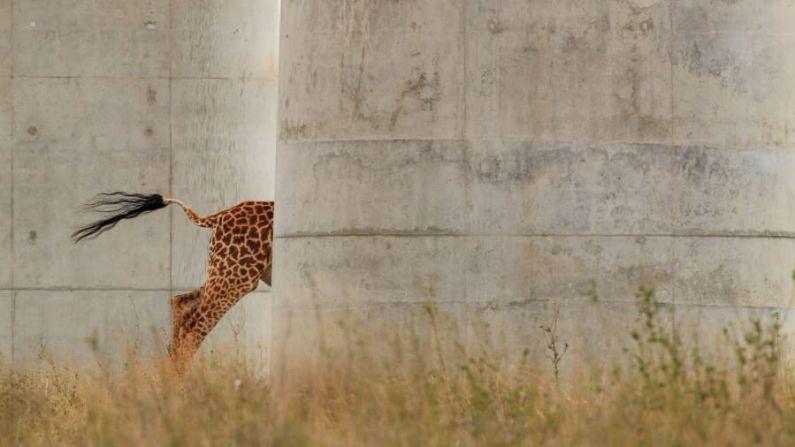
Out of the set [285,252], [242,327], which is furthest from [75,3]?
[285,252]

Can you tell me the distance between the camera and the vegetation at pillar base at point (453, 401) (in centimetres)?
699

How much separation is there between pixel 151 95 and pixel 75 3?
975 mm

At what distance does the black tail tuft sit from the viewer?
13.4 m

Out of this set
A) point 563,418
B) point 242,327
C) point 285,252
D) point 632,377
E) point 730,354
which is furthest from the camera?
point 242,327

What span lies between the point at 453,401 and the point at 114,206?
7417mm

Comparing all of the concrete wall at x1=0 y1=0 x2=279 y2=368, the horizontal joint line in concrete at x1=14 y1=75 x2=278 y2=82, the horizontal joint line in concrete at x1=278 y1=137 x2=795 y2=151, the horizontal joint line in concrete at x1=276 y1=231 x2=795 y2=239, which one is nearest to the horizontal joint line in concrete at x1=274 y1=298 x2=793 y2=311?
the horizontal joint line in concrete at x1=276 y1=231 x2=795 y2=239

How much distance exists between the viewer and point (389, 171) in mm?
9258

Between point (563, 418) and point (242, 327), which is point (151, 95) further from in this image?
point (563, 418)

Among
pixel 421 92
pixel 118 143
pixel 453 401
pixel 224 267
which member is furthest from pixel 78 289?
pixel 453 401

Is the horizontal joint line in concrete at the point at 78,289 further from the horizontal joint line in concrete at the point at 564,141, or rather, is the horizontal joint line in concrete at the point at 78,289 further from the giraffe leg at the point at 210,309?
the horizontal joint line in concrete at the point at 564,141

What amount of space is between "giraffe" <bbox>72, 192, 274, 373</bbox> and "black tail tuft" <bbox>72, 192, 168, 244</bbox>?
1 cm

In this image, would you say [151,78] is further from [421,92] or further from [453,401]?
[453,401]

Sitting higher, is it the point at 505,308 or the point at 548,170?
the point at 548,170

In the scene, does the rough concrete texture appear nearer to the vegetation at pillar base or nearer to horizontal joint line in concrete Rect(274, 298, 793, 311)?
horizontal joint line in concrete Rect(274, 298, 793, 311)
